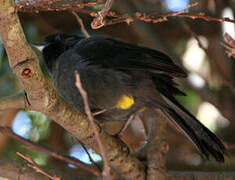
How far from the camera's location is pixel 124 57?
3320 millimetres

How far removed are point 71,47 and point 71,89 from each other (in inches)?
21.0

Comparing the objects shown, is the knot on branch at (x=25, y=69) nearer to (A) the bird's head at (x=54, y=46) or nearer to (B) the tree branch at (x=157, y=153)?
(B) the tree branch at (x=157, y=153)

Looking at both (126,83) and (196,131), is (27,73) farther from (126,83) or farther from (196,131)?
(196,131)

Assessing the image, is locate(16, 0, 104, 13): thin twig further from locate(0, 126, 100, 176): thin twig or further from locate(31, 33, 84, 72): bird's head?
locate(31, 33, 84, 72): bird's head

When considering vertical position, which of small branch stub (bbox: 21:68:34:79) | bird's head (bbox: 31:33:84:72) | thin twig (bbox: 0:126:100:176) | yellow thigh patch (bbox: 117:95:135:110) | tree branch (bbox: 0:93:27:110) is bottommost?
yellow thigh patch (bbox: 117:95:135:110)

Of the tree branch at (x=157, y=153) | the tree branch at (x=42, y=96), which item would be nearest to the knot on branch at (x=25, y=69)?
the tree branch at (x=42, y=96)

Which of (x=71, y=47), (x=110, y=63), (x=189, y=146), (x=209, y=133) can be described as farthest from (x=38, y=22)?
(x=209, y=133)

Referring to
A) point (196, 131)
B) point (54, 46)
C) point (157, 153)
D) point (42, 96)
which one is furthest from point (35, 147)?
point (54, 46)

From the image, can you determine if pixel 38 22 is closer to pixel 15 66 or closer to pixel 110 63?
pixel 110 63

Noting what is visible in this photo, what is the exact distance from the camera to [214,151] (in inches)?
124

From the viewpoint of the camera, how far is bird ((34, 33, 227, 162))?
3215mm

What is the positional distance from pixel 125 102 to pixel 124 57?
368mm

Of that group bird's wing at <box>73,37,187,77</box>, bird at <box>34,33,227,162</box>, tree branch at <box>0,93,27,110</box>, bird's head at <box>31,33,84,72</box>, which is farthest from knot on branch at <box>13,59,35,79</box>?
bird's head at <box>31,33,84,72</box>

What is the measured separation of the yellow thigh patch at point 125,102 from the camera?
3.29 metres
